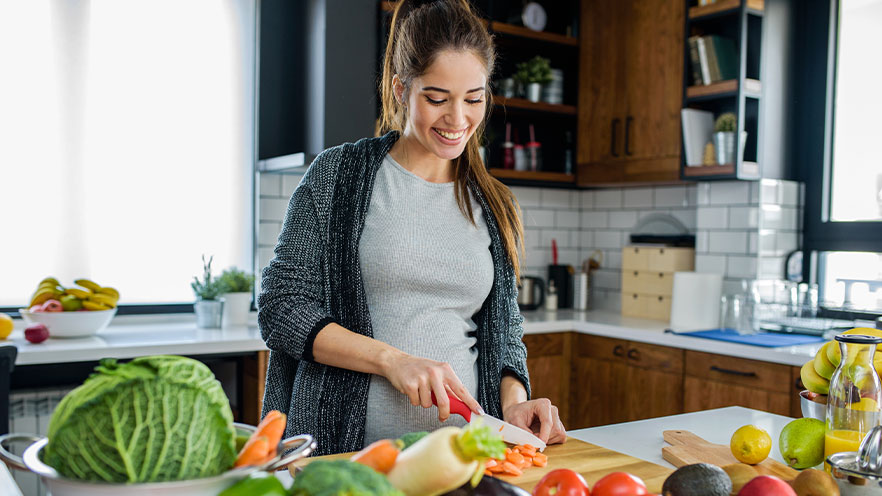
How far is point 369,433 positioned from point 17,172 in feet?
7.29

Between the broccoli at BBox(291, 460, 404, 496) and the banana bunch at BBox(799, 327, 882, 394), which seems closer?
the broccoli at BBox(291, 460, 404, 496)

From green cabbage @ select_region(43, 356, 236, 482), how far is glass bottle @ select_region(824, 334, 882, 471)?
0.95m

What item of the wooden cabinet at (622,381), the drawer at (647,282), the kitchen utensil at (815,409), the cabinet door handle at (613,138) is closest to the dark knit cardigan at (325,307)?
the kitchen utensil at (815,409)

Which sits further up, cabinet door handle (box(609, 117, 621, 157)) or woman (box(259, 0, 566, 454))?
cabinet door handle (box(609, 117, 621, 157))

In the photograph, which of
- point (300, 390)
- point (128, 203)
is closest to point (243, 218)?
point (128, 203)

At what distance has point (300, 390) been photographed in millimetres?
1459

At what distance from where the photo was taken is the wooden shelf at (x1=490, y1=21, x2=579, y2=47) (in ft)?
11.9

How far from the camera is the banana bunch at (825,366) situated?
1.25m

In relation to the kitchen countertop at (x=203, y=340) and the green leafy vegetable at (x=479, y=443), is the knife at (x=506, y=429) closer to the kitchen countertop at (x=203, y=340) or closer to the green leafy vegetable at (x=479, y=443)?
the green leafy vegetable at (x=479, y=443)

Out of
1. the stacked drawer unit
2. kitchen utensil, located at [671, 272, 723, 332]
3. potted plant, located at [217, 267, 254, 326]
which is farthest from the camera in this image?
the stacked drawer unit

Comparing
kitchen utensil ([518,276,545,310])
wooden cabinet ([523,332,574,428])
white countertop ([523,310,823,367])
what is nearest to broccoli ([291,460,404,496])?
white countertop ([523,310,823,367])

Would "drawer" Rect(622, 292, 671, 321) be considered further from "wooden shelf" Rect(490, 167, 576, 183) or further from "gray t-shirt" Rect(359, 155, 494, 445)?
"gray t-shirt" Rect(359, 155, 494, 445)

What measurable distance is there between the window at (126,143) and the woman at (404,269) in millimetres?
1907

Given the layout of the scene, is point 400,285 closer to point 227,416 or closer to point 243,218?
point 227,416
